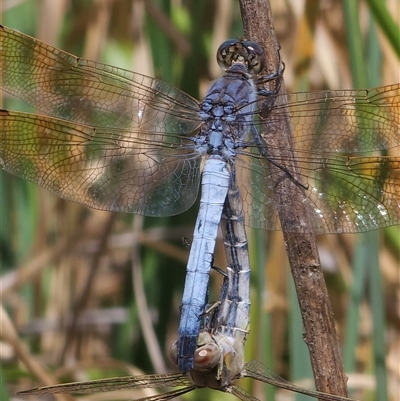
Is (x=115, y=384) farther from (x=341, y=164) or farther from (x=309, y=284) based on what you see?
(x=341, y=164)

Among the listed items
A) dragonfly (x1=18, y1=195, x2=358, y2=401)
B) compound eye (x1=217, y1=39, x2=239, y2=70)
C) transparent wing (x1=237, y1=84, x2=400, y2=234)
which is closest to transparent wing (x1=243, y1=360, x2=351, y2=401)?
dragonfly (x1=18, y1=195, x2=358, y2=401)

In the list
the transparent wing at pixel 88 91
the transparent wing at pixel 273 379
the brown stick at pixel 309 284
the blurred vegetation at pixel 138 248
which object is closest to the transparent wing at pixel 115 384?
the transparent wing at pixel 273 379

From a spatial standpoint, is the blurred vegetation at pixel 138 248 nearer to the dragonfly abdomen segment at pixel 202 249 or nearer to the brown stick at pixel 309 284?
the dragonfly abdomen segment at pixel 202 249

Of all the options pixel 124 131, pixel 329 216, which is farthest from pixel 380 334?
pixel 124 131

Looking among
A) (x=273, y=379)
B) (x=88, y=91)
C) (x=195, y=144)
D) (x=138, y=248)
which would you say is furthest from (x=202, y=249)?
(x=138, y=248)

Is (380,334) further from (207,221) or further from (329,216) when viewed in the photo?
(207,221)

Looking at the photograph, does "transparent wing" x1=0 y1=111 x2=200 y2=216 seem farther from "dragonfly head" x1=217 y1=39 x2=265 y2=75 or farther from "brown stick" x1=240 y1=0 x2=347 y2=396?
"brown stick" x1=240 y1=0 x2=347 y2=396
